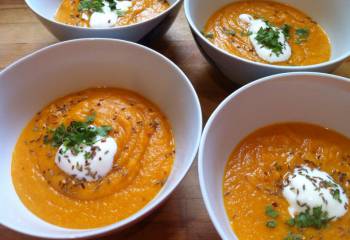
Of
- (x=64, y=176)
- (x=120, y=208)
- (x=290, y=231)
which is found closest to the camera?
(x=290, y=231)

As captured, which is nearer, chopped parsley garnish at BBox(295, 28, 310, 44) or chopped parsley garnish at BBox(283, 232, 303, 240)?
chopped parsley garnish at BBox(283, 232, 303, 240)

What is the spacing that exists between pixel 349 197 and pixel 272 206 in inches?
13.2

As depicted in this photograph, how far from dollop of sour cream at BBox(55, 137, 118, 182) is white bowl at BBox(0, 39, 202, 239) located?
25 cm

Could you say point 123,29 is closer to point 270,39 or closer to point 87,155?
point 87,155

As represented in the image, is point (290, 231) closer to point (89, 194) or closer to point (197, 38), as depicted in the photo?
point (89, 194)

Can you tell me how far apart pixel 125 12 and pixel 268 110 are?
3.87ft

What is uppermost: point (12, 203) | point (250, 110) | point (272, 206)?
point (250, 110)

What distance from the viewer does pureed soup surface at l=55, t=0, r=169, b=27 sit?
239 centimetres

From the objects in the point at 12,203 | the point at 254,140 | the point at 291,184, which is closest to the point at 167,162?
the point at 254,140

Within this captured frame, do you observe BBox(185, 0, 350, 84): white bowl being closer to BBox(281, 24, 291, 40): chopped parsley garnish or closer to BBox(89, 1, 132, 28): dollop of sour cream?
BBox(281, 24, 291, 40): chopped parsley garnish

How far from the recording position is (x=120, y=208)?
158cm

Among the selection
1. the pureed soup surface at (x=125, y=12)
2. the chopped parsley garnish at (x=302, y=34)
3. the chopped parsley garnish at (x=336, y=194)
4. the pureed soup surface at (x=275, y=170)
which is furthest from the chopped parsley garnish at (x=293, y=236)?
the pureed soup surface at (x=125, y=12)

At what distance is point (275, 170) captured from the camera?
1.65 m

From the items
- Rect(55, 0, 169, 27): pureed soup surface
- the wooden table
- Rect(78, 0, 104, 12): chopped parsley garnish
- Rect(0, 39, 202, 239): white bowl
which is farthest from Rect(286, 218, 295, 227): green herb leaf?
Rect(78, 0, 104, 12): chopped parsley garnish
